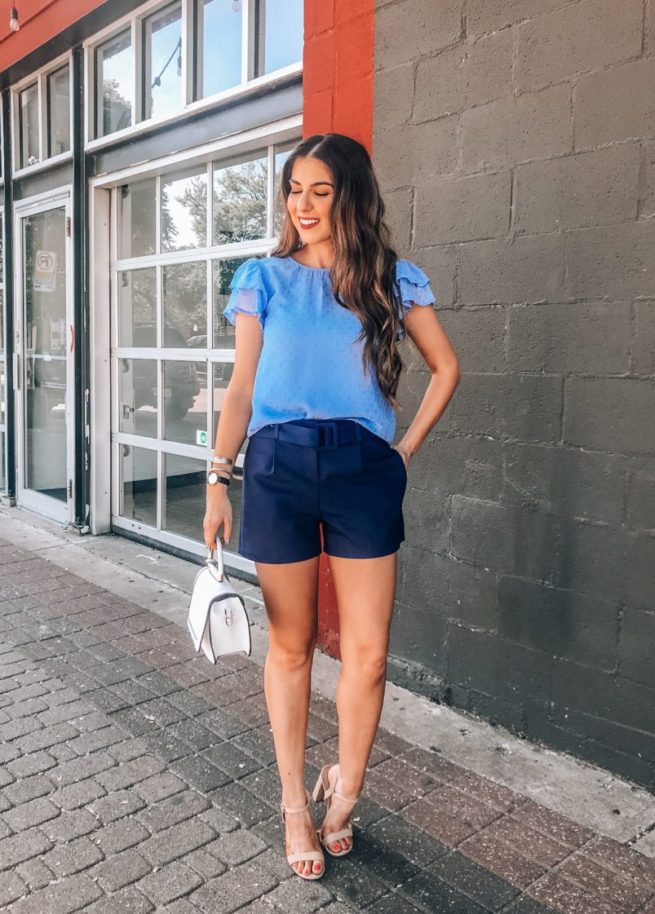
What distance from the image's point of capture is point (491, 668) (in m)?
3.21

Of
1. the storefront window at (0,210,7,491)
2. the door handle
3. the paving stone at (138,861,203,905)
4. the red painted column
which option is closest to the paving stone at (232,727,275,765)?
the paving stone at (138,861,203,905)

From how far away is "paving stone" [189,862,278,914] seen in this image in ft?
7.21

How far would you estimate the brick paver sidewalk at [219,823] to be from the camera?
2.24 meters

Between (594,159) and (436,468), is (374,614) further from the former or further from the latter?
(594,159)

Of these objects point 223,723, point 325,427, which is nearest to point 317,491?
point 325,427

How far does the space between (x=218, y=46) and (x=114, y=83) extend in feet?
3.80

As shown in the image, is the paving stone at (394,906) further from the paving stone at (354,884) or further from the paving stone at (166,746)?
the paving stone at (166,746)

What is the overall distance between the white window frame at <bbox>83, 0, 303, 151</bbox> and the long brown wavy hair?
2025mm

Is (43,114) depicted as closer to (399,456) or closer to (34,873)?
(399,456)

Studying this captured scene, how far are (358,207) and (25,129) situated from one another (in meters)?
5.32

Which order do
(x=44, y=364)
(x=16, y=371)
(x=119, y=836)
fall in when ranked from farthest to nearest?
(x=16, y=371) → (x=44, y=364) → (x=119, y=836)

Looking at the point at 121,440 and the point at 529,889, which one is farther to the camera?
the point at 121,440

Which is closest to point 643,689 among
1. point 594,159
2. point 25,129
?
point 594,159

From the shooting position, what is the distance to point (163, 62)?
516cm
